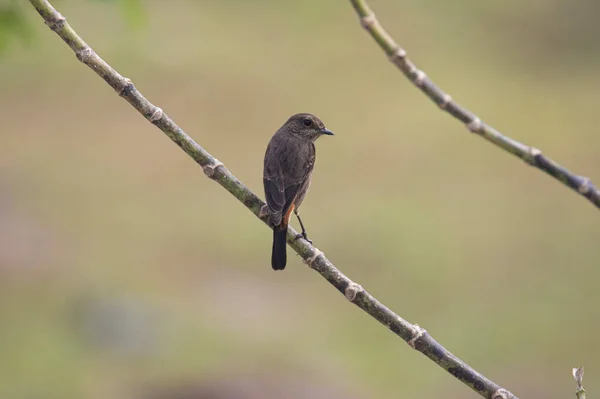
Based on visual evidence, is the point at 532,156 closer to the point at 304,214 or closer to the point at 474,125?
the point at 474,125

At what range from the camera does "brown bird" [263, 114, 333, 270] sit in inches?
190

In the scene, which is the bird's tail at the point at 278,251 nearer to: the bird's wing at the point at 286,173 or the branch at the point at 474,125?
the bird's wing at the point at 286,173

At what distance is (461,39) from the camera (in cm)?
2595

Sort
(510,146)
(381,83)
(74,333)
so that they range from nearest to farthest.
Result: (510,146)
(74,333)
(381,83)

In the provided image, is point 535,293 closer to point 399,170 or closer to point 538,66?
point 399,170

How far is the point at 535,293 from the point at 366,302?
1207 cm

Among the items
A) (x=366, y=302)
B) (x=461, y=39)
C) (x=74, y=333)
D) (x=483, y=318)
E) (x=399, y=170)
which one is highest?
(x=461, y=39)

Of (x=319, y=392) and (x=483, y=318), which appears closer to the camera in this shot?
(x=319, y=392)

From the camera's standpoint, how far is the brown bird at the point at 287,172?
15.8 feet

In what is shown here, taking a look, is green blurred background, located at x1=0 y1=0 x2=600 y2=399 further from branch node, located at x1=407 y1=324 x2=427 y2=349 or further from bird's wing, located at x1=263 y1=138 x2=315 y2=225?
branch node, located at x1=407 y1=324 x2=427 y2=349

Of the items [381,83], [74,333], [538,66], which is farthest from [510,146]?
[538,66]

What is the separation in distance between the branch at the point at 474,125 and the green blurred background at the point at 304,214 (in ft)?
7.56

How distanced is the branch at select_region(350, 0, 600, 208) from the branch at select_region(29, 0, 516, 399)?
77 centimetres

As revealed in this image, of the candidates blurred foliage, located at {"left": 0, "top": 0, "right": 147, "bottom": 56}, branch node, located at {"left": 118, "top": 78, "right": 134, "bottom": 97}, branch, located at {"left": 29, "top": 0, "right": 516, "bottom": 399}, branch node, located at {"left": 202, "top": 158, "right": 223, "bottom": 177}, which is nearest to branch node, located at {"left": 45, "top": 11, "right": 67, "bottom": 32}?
branch, located at {"left": 29, "top": 0, "right": 516, "bottom": 399}
